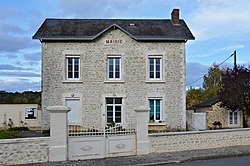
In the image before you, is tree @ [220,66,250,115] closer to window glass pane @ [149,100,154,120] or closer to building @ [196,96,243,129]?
building @ [196,96,243,129]

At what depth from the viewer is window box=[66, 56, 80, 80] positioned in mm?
25516

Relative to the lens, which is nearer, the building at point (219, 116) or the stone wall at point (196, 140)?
the stone wall at point (196, 140)

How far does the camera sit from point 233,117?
101ft

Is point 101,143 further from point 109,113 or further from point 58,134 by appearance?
point 109,113

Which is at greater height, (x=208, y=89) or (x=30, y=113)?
(x=208, y=89)

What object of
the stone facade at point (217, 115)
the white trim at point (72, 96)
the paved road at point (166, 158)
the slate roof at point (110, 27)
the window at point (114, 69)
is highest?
the slate roof at point (110, 27)

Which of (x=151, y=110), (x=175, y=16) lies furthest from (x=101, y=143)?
(x=175, y=16)

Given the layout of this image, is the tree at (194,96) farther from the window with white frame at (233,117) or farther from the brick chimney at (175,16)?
the brick chimney at (175,16)

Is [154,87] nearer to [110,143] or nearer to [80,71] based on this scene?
[80,71]

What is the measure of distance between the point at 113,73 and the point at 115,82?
67 centimetres

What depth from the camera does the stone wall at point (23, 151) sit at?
39.8 feet

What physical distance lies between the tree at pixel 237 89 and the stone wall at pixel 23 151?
17.0m

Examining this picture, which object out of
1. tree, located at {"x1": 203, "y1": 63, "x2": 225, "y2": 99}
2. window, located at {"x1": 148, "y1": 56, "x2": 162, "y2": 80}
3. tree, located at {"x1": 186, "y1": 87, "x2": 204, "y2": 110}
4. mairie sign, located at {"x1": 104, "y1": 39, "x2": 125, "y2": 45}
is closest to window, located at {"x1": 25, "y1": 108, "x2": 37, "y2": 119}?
mairie sign, located at {"x1": 104, "y1": 39, "x2": 125, "y2": 45}

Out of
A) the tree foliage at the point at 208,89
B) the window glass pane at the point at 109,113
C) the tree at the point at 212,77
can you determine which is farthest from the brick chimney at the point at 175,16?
the tree at the point at 212,77
